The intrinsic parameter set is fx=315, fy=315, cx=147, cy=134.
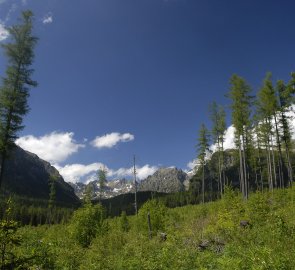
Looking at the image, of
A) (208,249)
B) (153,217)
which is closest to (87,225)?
(153,217)

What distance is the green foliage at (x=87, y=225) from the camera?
21.6 m

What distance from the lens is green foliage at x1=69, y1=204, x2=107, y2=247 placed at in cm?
2158

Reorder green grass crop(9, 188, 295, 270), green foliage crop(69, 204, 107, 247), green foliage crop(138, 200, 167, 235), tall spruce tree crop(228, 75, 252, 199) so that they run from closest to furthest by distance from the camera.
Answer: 1. green grass crop(9, 188, 295, 270)
2. green foliage crop(69, 204, 107, 247)
3. green foliage crop(138, 200, 167, 235)
4. tall spruce tree crop(228, 75, 252, 199)

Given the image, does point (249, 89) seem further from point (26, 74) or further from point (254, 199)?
point (26, 74)

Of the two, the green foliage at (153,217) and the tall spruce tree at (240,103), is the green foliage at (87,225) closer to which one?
the green foliage at (153,217)

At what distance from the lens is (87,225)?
864 inches

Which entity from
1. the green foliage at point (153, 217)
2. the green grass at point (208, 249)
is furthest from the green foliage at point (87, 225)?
the green foliage at point (153, 217)

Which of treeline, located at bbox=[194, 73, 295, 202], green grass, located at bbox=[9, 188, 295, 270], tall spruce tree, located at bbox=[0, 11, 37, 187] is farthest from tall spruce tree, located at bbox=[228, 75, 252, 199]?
tall spruce tree, located at bbox=[0, 11, 37, 187]

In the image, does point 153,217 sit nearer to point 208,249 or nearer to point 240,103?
point 208,249

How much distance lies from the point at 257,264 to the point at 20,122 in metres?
19.0

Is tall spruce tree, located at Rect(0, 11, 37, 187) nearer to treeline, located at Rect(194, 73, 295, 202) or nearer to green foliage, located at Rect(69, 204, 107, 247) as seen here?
green foliage, located at Rect(69, 204, 107, 247)

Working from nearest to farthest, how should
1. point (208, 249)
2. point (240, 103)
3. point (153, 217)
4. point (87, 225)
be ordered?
point (208, 249), point (87, 225), point (153, 217), point (240, 103)

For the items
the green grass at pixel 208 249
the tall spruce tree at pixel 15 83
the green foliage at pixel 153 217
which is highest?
the tall spruce tree at pixel 15 83

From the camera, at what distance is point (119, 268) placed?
11922mm
